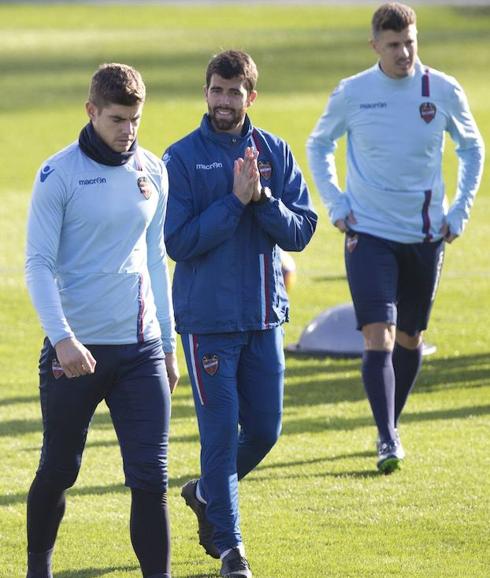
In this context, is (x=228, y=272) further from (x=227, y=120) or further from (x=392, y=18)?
(x=392, y=18)

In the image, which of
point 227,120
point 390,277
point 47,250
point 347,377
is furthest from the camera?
point 347,377

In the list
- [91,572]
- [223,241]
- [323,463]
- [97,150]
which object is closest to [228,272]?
[223,241]

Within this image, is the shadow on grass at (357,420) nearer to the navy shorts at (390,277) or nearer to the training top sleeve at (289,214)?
the navy shorts at (390,277)

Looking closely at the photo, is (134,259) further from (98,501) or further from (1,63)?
(1,63)

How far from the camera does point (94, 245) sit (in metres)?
6.16

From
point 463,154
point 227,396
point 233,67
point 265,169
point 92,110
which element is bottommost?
point 227,396

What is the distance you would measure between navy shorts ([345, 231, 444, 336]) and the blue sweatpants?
1.78m

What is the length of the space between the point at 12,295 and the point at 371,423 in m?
6.01

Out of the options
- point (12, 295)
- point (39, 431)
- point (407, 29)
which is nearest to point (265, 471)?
point (39, 431)

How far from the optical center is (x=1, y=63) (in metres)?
40.3

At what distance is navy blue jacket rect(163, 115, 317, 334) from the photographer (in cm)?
679

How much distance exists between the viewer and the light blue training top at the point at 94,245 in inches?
237

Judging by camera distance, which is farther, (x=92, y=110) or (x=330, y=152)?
(x=330, y=152)

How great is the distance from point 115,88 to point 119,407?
3.96 ft
